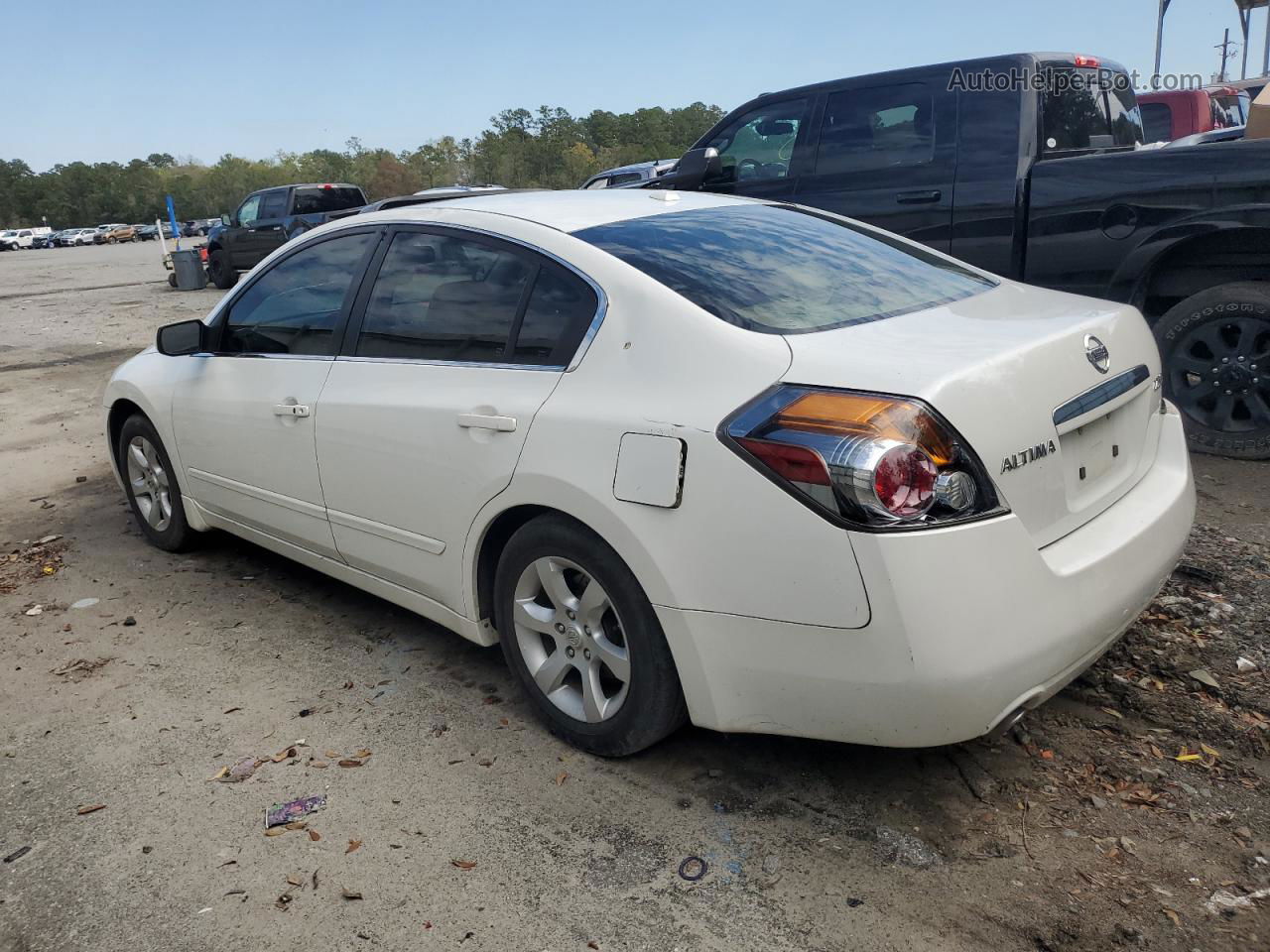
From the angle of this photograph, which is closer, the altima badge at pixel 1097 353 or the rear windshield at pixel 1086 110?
the altima badge at pixel 1097 353

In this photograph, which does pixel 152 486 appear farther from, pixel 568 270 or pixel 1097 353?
pixel 1097 353

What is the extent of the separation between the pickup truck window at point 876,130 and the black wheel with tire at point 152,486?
4365 millimetres

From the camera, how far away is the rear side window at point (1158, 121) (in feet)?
39.9

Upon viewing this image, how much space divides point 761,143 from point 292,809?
567 centimetres

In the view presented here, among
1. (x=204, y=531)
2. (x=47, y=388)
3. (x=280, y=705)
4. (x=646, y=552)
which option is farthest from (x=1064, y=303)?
(x=47, y=388)

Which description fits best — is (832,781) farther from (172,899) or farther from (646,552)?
(172,899)

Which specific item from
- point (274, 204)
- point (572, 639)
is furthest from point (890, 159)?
point (274, 204)

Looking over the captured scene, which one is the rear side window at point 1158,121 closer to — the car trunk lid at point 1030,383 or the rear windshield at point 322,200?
the car trunk lid at point 1030,383

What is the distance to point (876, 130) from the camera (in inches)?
258

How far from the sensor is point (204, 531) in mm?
4883

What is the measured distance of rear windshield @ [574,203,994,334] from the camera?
2.85 meters

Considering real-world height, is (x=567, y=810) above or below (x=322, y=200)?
below

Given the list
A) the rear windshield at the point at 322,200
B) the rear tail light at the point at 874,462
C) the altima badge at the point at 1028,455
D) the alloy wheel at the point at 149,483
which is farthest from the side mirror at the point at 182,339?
the rear windshield at the point at 322,200

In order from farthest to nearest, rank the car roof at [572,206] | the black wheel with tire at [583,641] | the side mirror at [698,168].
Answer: the side mirror at [698,168] → the car roof at [572,206] → the black wheel with tire at [583,641]
